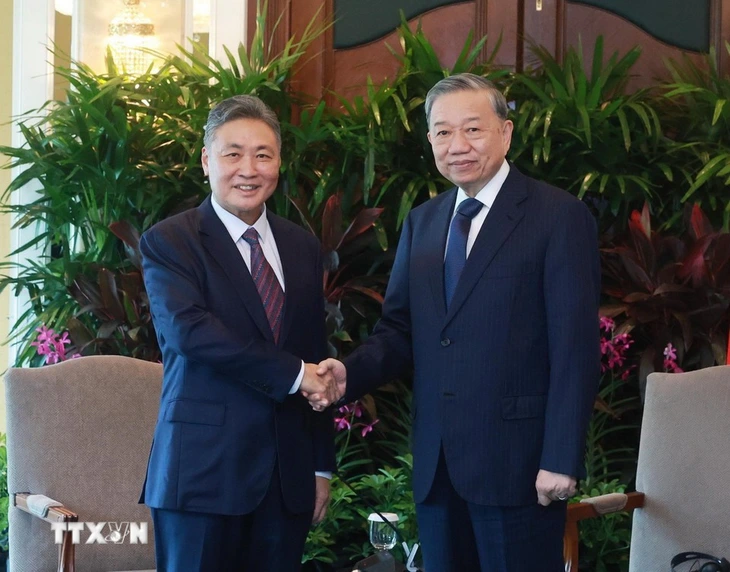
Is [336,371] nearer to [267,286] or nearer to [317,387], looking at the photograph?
[317,387]

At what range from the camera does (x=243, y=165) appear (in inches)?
84.5

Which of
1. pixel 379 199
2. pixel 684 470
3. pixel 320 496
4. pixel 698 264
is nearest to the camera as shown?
pixel 320 496

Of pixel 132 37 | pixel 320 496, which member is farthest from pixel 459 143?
pixel 132 37

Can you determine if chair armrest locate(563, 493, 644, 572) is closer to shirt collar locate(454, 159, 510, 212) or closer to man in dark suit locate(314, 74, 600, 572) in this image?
man in dark suit locate(314, 74, 600, 572)

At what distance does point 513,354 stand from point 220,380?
1.91ft

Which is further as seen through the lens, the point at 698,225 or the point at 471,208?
the point at 698,225

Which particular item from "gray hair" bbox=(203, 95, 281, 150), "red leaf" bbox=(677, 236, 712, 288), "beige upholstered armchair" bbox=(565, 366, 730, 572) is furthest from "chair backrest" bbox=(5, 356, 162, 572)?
"red leaf" bbox=(677, 236, 712, 288)

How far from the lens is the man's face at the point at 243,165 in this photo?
2.15 meters

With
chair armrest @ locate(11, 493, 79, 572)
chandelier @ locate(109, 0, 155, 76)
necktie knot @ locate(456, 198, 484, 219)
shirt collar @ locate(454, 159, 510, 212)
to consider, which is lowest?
chair armrest @ locate(11, 493, 79, 572)

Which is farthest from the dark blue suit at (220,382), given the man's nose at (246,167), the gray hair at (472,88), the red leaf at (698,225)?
the red leaf at (698,225)

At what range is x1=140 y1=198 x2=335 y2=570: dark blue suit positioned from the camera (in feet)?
6.57

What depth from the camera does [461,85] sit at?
2205 mm

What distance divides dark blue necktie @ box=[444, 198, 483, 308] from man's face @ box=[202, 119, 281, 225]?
400mm

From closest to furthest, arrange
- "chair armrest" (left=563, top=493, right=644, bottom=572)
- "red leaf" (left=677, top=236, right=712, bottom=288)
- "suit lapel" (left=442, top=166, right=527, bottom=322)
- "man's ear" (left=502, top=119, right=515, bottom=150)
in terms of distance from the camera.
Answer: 1. "suit lapel" (left=442, top=166, right=527, bottom=322)
2. "man's ear" (left=502, top=119, right=515, bottom=150)
3. "chair armrest" (left=563, top=493, right=644, bottom=572)
4. "red leaf" (left=677, top=236, right=712, bottom=288)
